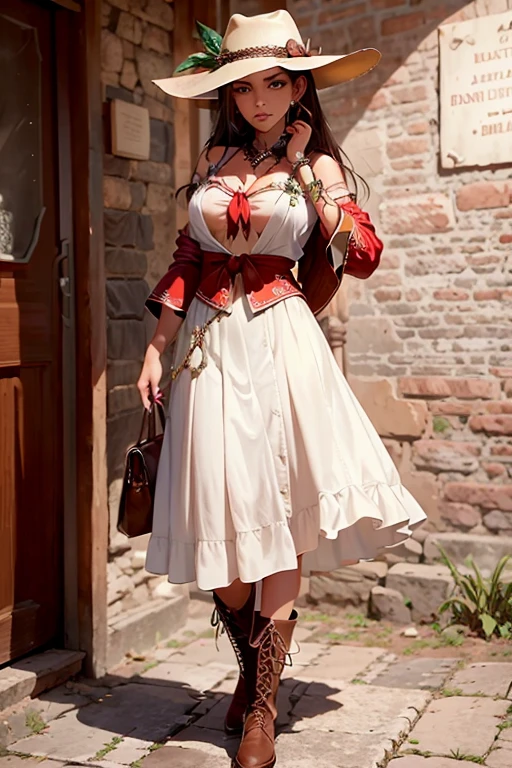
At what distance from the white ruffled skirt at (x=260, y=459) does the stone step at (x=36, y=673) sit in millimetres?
830

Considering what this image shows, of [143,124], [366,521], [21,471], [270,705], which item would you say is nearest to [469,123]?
[143,124]

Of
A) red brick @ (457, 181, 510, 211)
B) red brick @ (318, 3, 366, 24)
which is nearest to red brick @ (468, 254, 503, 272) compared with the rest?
red brick @ (457, 181, 510, 211)

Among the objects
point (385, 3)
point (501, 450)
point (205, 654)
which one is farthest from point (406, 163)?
point (205, 654)

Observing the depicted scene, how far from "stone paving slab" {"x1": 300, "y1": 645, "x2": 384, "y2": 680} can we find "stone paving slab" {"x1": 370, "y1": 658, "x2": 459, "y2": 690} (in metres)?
0.11

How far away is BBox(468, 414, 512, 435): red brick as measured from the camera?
4664mm

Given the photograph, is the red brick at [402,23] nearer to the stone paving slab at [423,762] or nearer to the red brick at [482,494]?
the red brick at [482,494]

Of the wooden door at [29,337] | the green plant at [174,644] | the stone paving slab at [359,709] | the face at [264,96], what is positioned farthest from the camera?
the green plant at [174,644]

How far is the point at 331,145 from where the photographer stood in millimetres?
3055

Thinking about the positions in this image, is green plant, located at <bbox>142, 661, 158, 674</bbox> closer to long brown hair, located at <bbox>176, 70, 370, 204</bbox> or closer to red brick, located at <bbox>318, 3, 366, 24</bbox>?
long brown hair, located at <bbox>176, 70, 370, 204</bbox>

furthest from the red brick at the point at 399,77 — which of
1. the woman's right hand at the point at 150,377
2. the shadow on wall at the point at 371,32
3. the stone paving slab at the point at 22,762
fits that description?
the stone paving slab at the point at 22,762

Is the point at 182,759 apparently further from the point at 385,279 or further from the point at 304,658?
the point at 385,279

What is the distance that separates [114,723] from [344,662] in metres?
1.12

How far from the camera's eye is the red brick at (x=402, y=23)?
478 cm

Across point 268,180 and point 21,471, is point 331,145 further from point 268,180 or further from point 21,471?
point 21,471
